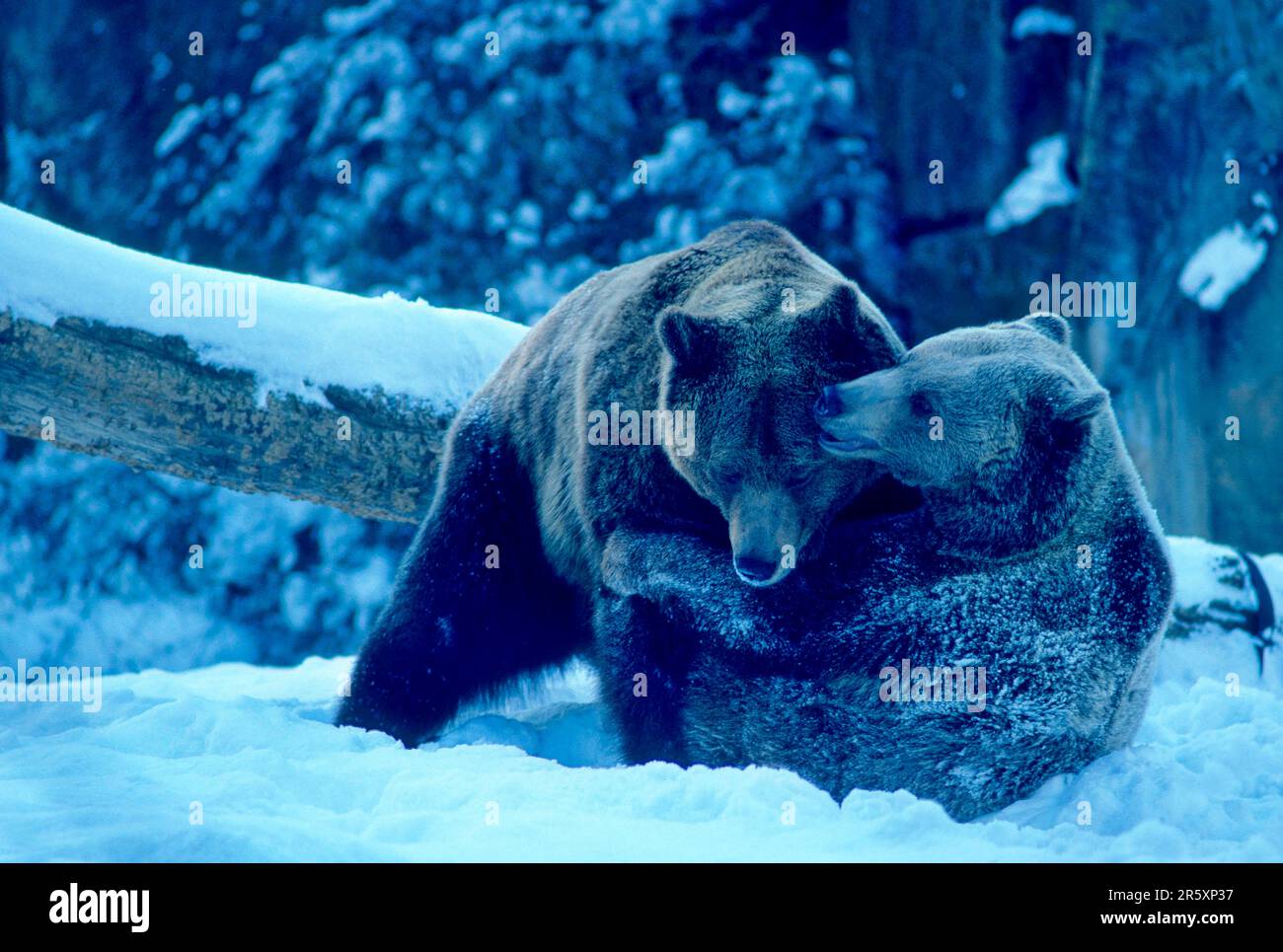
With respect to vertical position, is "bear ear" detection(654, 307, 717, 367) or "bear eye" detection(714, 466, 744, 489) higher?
"bear ear" detection(654, 307, 717, 367)

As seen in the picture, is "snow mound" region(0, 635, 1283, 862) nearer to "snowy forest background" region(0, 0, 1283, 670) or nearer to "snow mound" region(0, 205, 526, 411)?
"snow mound" region(0, 205, 526, 411)

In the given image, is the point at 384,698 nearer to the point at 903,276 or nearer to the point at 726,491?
the point at 726,491

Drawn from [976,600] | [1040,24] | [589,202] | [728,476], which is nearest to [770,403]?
[728,476]

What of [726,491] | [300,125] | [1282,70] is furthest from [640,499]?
[300,125]

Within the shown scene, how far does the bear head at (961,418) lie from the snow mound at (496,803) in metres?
0.89

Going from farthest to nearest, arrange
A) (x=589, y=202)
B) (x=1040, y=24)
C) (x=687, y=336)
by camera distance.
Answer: (x=589, y=202) → (x=1040, y=24) → (x=687, y=336)

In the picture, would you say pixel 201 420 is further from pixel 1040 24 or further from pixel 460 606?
pixel 1040 24

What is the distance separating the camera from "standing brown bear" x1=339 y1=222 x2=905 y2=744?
3605 millimetres

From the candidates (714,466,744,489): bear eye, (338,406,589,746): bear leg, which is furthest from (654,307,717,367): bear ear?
(338,406,589,746): bear leg

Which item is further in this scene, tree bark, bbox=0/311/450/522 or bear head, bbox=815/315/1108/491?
tree bark, bbox=0/311/450/522

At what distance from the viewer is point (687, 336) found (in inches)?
142

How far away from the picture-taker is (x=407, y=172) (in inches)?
416

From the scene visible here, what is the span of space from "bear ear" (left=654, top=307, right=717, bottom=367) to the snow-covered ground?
1.19 metres

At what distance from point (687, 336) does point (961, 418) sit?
32.2 inches
